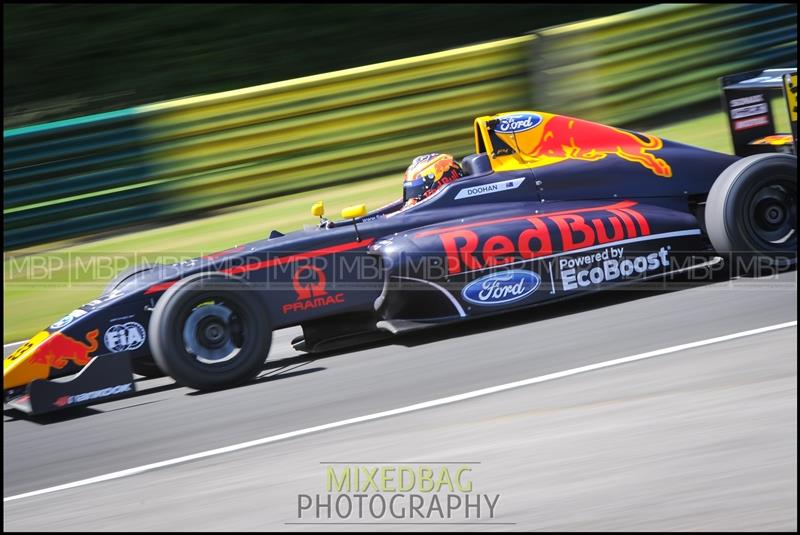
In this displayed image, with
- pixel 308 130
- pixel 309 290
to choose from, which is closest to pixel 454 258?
pixel 309 290

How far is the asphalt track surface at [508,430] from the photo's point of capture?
4004 millimetres

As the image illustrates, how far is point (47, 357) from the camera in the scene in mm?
5703

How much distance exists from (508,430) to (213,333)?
2085mm

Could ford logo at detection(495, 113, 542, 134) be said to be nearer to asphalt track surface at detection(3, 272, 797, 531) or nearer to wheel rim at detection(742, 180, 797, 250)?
asphalt track surface at detection(3, 272, 797, 531)

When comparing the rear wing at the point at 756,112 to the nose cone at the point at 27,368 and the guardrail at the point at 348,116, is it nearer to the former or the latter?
the guardrail at the point at 348,116

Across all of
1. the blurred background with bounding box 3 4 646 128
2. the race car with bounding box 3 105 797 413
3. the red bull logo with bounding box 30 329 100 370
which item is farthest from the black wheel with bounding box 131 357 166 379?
the blurred background with bounding box 3 4 646 128

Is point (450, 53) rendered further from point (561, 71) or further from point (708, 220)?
point (708, 220)

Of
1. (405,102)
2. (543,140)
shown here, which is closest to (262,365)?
(543,140)

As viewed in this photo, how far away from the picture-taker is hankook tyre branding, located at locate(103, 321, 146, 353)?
581 cm

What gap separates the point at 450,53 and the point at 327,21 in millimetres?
5493

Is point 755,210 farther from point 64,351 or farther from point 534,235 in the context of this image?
point 64,351

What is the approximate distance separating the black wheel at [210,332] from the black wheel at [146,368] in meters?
0.52

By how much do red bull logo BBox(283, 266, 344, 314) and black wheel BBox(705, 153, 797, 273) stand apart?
8.66ft

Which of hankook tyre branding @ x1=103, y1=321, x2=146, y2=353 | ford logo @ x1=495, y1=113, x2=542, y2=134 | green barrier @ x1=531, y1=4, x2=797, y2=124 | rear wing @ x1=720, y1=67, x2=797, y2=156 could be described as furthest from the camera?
green barrier @ x1=531, y1=4, x2=797, y2=124
